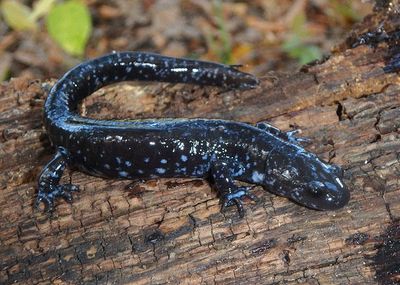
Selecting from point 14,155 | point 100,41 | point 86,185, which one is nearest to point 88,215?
point 86,185

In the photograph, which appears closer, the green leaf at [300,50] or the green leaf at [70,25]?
the green leaf at [70,25]

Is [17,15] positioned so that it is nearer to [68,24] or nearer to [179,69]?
[68,24]

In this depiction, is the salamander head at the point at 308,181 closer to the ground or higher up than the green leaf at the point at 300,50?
closer to the ground

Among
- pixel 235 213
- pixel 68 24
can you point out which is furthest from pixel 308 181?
pixel 68 24

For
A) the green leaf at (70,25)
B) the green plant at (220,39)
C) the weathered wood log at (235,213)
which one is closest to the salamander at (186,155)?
the weathered wood log at (235,213)

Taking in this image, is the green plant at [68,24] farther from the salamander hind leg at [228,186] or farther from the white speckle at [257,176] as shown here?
the white speckle at [257,176]

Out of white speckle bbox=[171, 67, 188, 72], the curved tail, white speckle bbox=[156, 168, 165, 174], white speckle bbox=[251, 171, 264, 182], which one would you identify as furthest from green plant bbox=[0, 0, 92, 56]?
white speckle bbox=[251, 171, 264, 182]
